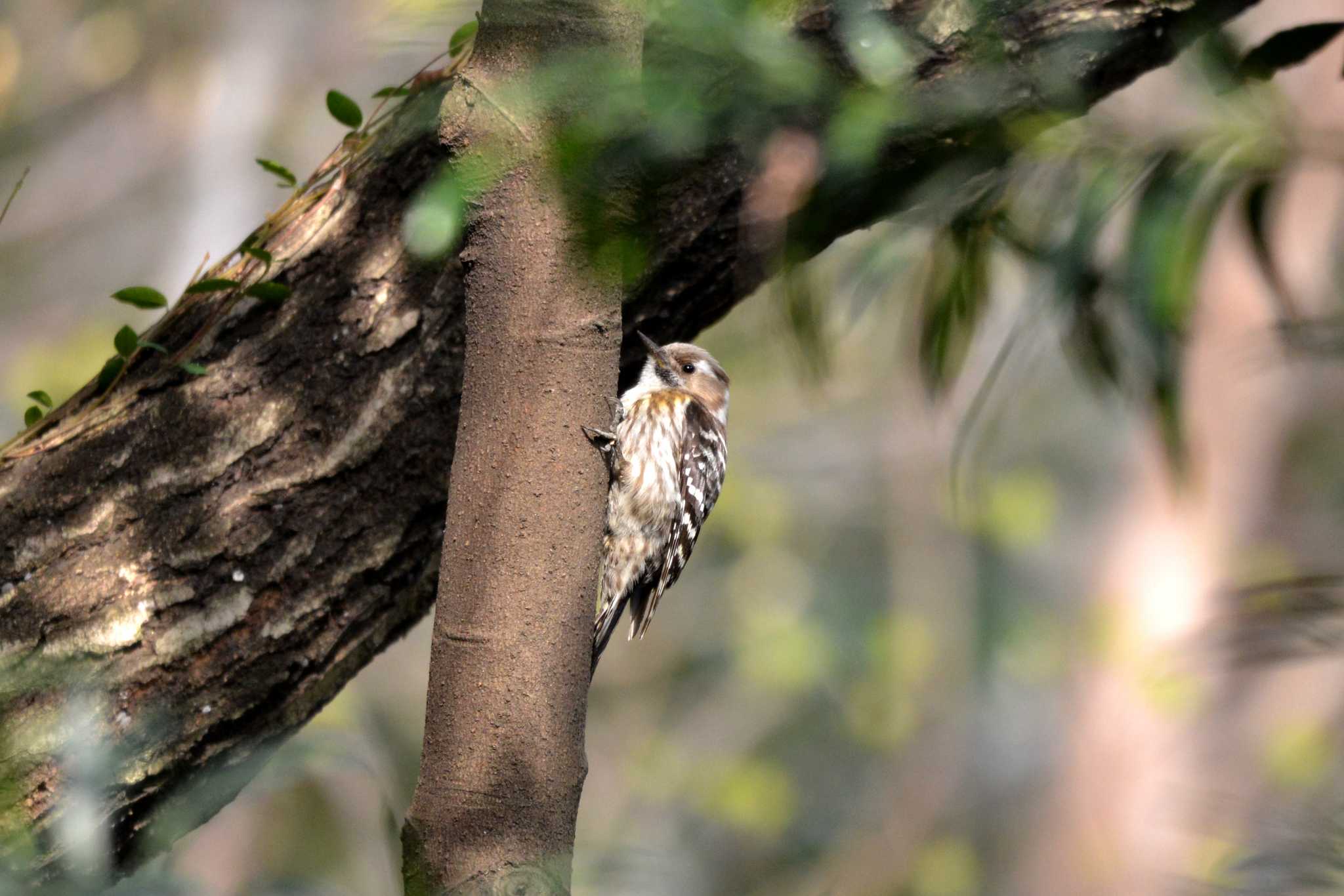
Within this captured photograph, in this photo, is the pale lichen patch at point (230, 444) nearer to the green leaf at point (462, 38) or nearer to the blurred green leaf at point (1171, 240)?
the green leaf at point (462, 38)

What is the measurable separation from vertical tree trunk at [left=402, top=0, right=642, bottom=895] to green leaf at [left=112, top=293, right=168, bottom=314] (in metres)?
1.00

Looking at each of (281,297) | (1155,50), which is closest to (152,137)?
(281,297)

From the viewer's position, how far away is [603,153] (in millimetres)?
1514

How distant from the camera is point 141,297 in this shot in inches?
98.5

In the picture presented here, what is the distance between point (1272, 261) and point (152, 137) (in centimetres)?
928

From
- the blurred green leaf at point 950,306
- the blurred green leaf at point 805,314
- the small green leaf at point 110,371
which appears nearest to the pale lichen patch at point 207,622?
the small green leaf at point 110,371

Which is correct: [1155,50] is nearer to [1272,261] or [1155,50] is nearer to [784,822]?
[1272,261]

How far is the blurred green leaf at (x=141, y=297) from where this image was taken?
2455 mm

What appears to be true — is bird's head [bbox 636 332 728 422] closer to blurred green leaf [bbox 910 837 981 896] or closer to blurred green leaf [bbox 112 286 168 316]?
blurred green leaf [bbox 112 286 168 316]

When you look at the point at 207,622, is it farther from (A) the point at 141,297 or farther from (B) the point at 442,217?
(B) the point at 442,217

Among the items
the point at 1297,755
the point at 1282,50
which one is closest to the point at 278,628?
the point at 1282,50

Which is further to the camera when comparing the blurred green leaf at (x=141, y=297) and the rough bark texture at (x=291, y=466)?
the blurred green leaf at (x=141, y=297)

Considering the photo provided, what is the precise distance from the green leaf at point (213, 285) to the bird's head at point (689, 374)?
1216 mm

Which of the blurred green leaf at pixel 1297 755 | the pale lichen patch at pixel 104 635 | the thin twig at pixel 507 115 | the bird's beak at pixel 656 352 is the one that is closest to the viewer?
the thin twig at pixel 507 115
